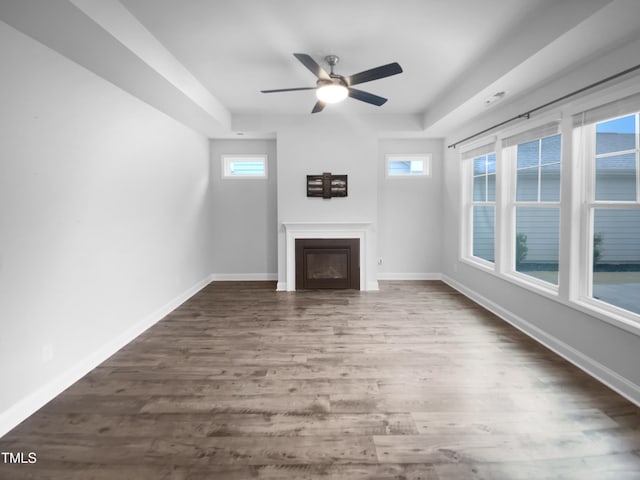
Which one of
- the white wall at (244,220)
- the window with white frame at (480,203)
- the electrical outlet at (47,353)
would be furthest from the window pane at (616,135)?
the white wall at (244,220)

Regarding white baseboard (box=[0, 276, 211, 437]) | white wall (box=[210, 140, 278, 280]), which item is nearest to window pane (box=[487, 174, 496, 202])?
white wall (box=[210, 140, 278, 280])

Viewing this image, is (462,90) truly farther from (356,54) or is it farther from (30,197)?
(30,197)

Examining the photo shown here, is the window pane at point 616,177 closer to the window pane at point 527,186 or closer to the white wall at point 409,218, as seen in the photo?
the window pane at point 527,186

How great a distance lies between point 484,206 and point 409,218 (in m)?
1.54

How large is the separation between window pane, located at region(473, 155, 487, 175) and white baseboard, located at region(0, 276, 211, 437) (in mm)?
4503

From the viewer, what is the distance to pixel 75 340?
263 centimetres

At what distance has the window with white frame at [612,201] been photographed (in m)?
2.47

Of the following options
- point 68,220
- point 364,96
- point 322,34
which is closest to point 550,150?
point 364,96

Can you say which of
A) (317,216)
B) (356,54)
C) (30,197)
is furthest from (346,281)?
(30,197)

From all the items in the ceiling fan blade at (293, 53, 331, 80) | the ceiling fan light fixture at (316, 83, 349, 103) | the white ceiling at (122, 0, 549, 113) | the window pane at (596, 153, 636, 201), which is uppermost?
the white ceiling at (122, 0, 549, 113)

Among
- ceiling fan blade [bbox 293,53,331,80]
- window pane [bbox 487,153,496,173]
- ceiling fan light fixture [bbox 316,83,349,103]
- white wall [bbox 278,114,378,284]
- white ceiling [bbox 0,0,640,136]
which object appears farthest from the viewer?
white wall [bbox 278,114,378,284]

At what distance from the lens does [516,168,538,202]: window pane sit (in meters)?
3.56

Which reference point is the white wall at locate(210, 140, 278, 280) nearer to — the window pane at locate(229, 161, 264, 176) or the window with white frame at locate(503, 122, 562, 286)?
the window pane at locate(229, 161, 264, 176)

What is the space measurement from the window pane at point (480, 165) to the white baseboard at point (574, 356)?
1709mm
